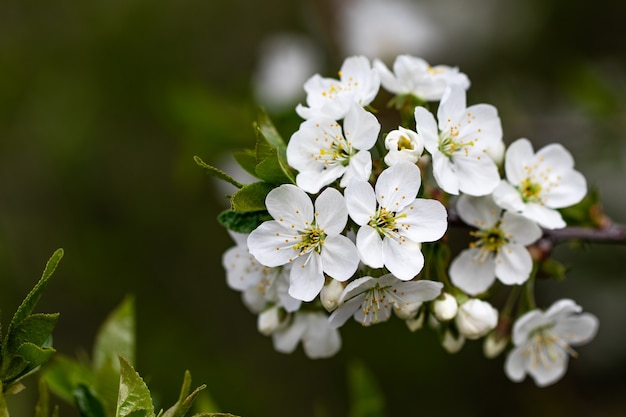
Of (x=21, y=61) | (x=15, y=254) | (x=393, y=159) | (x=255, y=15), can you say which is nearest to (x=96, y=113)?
(x=21, y=61)

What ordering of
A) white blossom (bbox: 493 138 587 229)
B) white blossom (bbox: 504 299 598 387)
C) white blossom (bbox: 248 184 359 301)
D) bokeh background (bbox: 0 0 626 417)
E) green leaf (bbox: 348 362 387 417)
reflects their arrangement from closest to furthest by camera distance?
1. white blossom (bbox: 248 184 359 301)
2. white blossom (bbox: 493 138 587 229)
3. white blossom (bbox: 504 299 598 387)
4. green leaf (bbox: 348 362 387 417)
5. bokeh background (bbox: 0 0 626 417)

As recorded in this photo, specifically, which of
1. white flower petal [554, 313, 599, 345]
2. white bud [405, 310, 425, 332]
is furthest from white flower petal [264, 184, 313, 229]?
white flower petal [554, 313, 599, 345]

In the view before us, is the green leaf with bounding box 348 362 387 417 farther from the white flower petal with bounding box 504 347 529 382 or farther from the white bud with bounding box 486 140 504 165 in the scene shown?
the white bud with bounding box 486 140 504 165

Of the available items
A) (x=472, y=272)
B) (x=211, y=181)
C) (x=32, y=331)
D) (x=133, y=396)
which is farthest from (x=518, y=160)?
(x=211, y=181)

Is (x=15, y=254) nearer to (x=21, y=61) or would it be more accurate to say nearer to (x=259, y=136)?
(x=21, y=61)

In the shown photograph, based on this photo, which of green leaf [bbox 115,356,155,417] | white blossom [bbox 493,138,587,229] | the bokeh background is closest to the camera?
green leaf [bbox 115,356,155,417]
